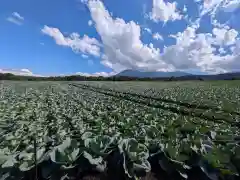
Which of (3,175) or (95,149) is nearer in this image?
(3,175)

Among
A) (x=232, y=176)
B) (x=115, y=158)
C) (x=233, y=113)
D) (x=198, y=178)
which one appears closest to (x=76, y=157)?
(x=115, y=158)

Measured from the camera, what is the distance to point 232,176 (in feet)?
9.93

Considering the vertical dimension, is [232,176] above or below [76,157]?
below

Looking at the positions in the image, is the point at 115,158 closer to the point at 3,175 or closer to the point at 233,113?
the point at 3,175

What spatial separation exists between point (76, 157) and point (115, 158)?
690 mm

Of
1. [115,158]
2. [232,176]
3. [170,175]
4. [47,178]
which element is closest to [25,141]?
[47,178]

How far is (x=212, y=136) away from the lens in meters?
4.78

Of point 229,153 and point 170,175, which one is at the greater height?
point 229,153

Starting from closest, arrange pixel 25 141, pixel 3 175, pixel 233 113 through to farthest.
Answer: pixel 3 175, pixel 25 141, pixel 233 113

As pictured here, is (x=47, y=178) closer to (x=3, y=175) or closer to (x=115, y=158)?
(x=3, y=175)

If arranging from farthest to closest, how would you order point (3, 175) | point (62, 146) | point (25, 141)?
point (25, 141) < point (62, 146) < point (3, 175)

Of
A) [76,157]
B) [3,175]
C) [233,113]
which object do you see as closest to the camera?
[3,175]

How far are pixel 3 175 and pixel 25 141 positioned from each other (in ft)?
5.57

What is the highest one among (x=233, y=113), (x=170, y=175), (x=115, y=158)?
(x=115, y=158)
